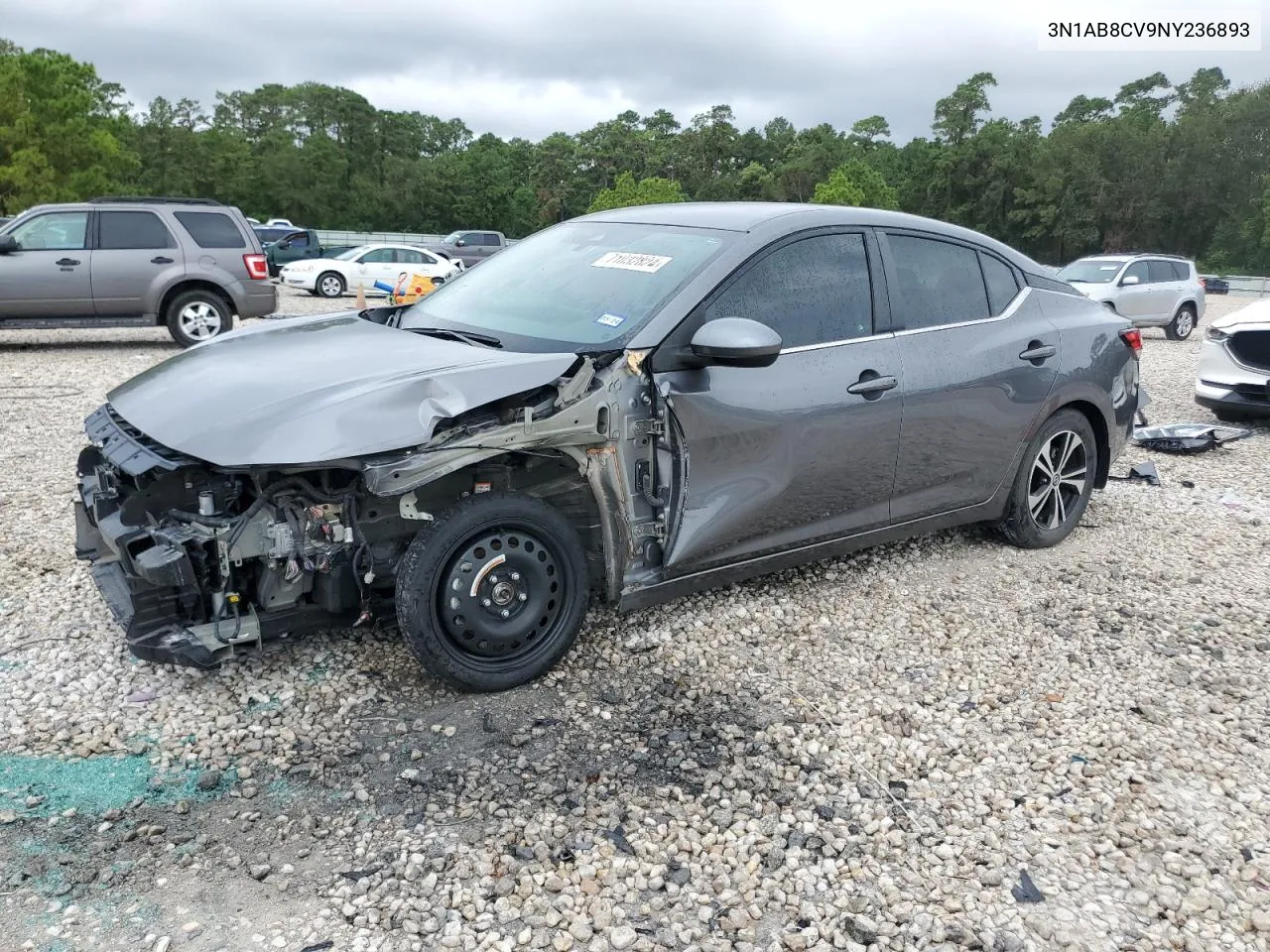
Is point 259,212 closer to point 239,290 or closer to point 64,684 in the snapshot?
point 239,290

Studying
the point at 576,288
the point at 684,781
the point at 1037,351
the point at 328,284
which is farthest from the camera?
the point at 328,284

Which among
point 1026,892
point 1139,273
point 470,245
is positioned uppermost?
point 470,245

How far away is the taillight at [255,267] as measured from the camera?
39.0 feet

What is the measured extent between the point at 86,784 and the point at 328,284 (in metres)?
20.9

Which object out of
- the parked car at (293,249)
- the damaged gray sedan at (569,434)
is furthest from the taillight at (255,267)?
the parked car at (293,249)

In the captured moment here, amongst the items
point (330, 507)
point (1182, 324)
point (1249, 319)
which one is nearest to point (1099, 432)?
point (330, 507)

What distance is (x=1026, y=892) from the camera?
264 centimetres

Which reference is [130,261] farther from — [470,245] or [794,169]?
[794,169]

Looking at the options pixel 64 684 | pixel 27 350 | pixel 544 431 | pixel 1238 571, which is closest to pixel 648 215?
pixel 544 431

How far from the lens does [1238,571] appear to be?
511 centimetres

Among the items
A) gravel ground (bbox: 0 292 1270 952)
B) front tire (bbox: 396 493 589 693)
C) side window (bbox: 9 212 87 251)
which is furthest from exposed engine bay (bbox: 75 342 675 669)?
side window (bbox: 9 212 87 251)

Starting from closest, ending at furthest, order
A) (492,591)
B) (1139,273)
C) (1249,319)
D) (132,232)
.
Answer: (492,591) → (1249,319) → (132,232) → (1139,273)

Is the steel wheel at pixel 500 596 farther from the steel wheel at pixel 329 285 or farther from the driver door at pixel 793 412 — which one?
the steel wheel at pixel 329 285

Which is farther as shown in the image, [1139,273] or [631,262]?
[1139,273]
